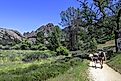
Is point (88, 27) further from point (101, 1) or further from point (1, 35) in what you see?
point (1, 35)

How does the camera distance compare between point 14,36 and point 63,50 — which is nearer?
point 63,50

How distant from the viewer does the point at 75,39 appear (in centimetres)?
11150

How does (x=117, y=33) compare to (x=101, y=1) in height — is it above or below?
below

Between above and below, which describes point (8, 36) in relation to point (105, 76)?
above

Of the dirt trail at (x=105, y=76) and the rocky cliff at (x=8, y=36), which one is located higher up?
the rocky cliff at (x=8, y=36)

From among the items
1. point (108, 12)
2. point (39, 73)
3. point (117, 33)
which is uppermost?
point (108, 12)

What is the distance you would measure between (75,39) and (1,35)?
7093 cm

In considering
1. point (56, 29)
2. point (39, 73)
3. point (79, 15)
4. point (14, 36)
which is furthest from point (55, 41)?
point (39, 73)

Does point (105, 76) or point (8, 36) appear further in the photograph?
point (8, 36)

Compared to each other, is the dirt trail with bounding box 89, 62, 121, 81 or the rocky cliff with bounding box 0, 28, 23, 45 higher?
the rocky cliff with bounding box 0, 28, 23, 45

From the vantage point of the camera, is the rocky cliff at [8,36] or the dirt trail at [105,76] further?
the rocky cliff at [8,36]

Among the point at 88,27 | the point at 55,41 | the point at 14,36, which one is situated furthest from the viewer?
the point at 14,36

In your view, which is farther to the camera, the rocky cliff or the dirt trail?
the rocky cliff

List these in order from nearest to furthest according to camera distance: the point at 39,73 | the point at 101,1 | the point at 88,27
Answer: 1. the point at 39,73
2. the point at 101,1
3. the point at 88,27
